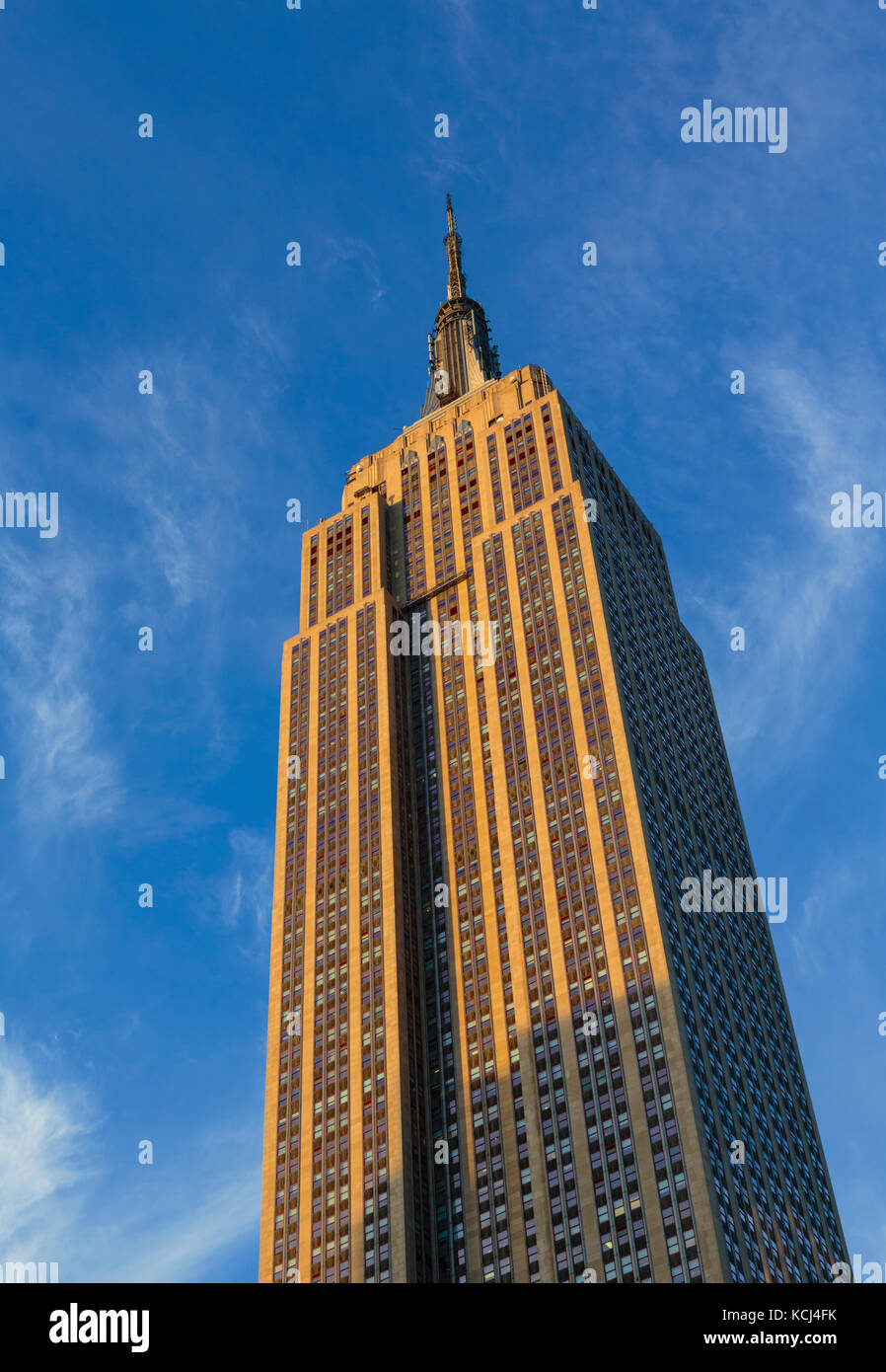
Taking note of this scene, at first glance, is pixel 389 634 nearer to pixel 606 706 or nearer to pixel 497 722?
pixel 497 722

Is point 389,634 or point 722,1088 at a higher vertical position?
point 389,634

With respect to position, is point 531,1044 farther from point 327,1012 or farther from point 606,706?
point 606,706
